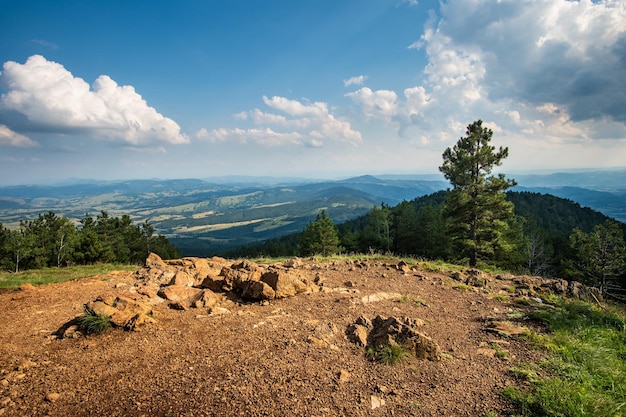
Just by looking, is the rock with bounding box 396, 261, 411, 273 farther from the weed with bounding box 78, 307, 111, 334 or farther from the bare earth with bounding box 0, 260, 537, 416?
the weed with bounding box 78, 307, 111, 334

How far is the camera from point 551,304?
8844mm

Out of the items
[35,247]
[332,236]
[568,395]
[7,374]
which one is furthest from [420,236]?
[35,247]

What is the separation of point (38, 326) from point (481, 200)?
24.3 m

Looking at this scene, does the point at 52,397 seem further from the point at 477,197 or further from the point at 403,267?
the point at 477,197

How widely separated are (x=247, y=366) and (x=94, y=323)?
3.63m

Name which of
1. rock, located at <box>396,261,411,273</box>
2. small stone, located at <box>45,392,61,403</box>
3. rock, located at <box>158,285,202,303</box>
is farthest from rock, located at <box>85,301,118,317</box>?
rock, located at <box>396,261,411,273</box>

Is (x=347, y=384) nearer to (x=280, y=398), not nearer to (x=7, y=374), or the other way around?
(x=280, y=398)

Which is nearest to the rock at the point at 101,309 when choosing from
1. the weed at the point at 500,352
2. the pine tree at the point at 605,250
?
the weed at the point at 500,352

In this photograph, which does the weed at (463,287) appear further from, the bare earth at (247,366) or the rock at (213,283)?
the rock at (213,283)

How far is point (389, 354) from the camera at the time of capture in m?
5.30

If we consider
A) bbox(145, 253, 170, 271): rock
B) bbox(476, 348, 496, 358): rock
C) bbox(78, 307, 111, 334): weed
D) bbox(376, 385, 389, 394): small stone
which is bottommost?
bbox(476, 348, 496, 358): rock

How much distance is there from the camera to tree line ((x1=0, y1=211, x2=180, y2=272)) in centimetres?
3706

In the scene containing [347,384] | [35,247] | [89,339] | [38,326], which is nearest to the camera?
[347,384]

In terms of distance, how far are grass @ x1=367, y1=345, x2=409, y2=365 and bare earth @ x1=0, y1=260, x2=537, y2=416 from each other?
0.40 feet
